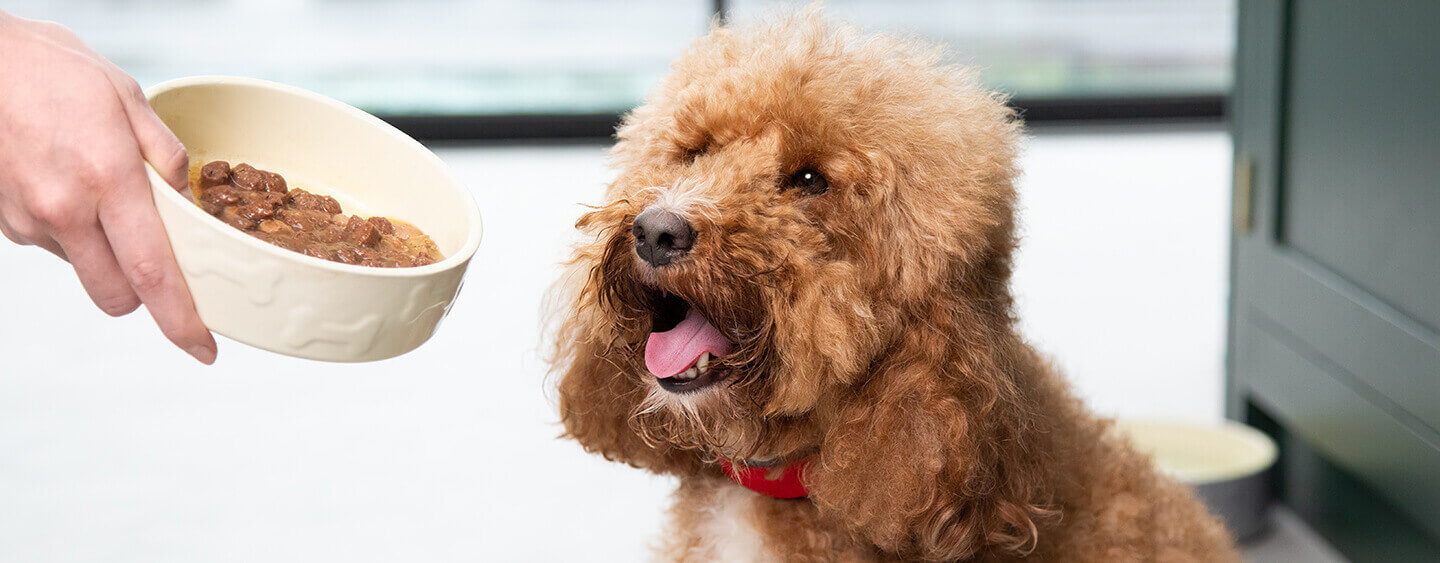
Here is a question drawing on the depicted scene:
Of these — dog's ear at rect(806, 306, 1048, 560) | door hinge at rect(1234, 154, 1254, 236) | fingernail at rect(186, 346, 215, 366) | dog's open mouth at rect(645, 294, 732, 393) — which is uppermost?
fingernail at rect(186, 346, 215, 366)

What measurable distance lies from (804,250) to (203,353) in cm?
46

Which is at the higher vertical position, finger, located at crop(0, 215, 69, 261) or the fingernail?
finger, located at crop(0, 215, 69, 261)

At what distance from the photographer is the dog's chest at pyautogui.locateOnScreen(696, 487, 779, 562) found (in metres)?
1.21

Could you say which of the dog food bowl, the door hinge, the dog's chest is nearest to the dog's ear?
the dog's chest

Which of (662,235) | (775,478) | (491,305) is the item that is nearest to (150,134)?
(662,235)

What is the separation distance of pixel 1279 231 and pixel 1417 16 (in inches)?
20.7

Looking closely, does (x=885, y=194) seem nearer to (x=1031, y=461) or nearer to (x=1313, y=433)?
(x=1031, y=461)

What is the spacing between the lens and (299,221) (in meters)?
0.98

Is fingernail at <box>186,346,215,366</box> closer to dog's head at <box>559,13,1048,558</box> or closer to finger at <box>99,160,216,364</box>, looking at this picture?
finger at <box>99,160,216,364</box>

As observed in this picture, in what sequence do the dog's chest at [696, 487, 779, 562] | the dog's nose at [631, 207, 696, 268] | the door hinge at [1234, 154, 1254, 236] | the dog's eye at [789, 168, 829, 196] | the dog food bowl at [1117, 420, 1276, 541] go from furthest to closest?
the door hinge at [1234, 154, 1254, 236] → the dog food bowl at [1117, 420, 1276, 541] → the dog's chest at [696, 487, 779, 562] → the dog's eye at [789, 168, 829, 196] → the dog's nose at [631, 207, 696, 268]

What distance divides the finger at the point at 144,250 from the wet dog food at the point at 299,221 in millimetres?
51

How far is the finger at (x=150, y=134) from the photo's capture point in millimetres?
899

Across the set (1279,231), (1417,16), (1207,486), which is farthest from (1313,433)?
(1417,16)

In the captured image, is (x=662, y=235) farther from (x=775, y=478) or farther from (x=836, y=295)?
(x=775, y=478)
